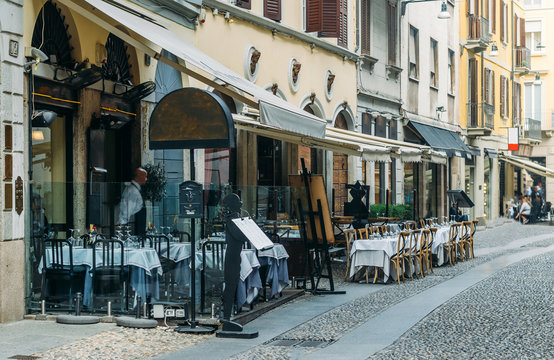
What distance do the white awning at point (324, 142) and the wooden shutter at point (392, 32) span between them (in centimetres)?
1014

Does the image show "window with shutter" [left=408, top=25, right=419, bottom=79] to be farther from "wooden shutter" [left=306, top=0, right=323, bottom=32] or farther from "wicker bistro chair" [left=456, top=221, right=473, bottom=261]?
"wicker bistro chair" [left=456, top=221, right=473, bottom=261]

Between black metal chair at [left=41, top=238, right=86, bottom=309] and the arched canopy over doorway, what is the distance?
165 centimetres

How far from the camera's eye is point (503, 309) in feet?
39.6

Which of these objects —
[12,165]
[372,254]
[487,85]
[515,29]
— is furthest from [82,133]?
[515,29]

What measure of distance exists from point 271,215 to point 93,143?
2681 millimetres

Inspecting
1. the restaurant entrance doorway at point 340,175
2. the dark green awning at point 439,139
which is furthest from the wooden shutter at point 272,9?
the dark green awning at point 439,139

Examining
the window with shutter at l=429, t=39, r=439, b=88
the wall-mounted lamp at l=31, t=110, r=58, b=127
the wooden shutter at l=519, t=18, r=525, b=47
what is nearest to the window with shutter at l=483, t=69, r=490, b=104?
the window with shutter at l=429, t=39, r=439, b=88

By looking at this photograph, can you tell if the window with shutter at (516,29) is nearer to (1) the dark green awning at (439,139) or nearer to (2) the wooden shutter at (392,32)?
(1) the dark green awning at (439,139)

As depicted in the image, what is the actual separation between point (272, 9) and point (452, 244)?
614 centimetres

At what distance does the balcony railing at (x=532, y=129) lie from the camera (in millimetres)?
47575

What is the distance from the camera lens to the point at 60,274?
10742mm

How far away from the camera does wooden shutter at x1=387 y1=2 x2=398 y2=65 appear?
27109 mm

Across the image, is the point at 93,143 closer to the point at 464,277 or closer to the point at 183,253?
the point at 183,253

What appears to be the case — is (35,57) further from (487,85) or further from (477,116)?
(487,85)
